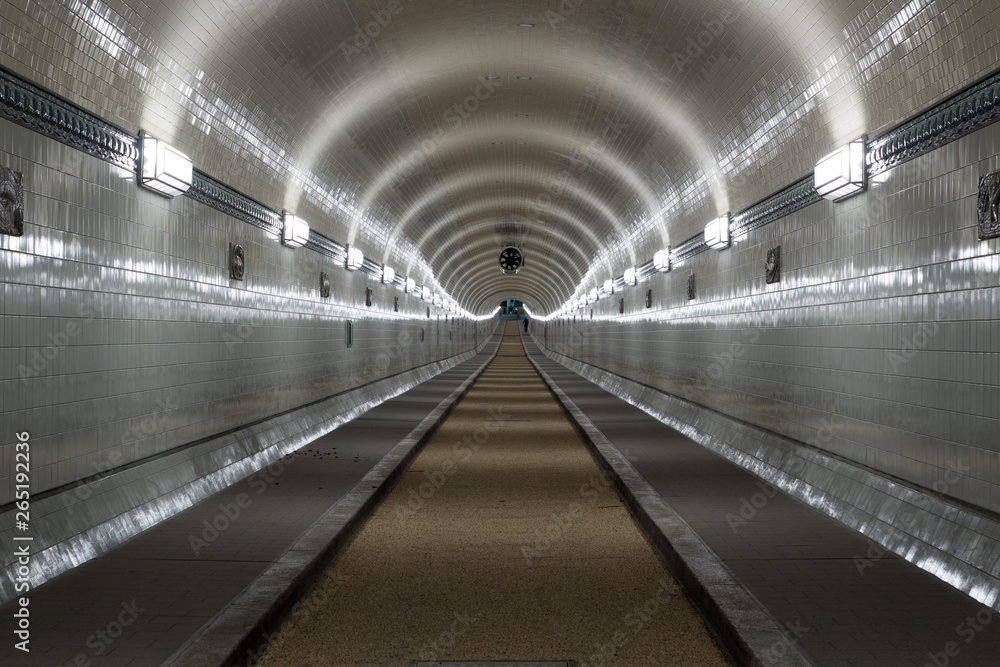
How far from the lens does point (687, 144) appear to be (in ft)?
43.7

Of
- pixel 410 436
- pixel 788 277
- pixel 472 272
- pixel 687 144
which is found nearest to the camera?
pixel 788 277

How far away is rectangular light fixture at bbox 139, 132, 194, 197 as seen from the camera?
7.88 metres

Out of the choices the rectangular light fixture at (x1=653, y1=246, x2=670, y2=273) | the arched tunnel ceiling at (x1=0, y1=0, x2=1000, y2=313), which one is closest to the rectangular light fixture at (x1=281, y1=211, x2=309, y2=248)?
the arched tunnel ceiling at (x1=0, y1=0, x2=1000, y2=313)

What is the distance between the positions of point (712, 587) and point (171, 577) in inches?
134

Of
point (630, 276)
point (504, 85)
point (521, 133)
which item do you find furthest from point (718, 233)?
point (630, 276)

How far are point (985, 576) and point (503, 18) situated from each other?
8.32 m

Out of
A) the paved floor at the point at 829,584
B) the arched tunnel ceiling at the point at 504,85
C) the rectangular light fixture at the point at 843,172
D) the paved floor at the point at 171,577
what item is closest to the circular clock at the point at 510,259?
the arched tunnel ceiling at the point at 504,85

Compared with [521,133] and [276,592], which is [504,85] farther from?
[276,592]

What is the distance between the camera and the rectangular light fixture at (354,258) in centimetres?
1781

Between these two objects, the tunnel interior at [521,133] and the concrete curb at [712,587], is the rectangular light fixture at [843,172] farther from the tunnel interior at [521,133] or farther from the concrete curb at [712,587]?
the concrete curb at [712,587]

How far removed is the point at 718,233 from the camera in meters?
13.3

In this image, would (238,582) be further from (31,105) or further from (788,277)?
(788,277)

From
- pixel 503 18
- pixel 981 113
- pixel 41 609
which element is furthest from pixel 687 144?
pixel 41 609

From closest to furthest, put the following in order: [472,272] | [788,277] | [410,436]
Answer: [788,277]
[410,436]
[472,272]
